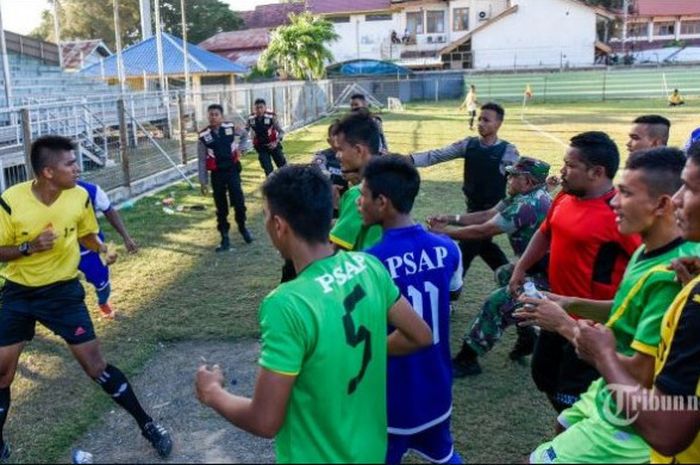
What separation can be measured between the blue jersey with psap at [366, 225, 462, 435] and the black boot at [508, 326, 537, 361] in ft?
8.25

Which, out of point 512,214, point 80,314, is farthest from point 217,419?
point 512,214

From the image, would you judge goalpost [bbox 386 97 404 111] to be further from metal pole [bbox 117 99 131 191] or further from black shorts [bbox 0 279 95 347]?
black shorts [bbox 0 279 95 347]

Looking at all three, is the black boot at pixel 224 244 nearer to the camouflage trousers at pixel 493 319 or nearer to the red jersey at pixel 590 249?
the camouflage trousers at pixel 493 319

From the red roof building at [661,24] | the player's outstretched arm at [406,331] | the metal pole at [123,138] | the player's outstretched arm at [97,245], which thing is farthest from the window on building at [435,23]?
the player's outstretched arm at [406,331]

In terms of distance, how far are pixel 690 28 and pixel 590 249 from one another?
191 feet

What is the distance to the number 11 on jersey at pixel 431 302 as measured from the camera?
3037mm

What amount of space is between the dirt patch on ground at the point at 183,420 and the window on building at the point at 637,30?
56734 mm

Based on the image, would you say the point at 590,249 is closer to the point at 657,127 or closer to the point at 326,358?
the point at 326,358

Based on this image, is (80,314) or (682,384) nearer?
(682,384)

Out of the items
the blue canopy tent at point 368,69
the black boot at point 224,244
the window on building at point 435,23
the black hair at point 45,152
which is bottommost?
the black boot at point 224,244

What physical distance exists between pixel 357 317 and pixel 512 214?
2978 millimetres

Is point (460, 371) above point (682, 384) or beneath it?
beneath

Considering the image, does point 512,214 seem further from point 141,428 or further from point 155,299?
point 155,299

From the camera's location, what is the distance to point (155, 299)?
727 cm
